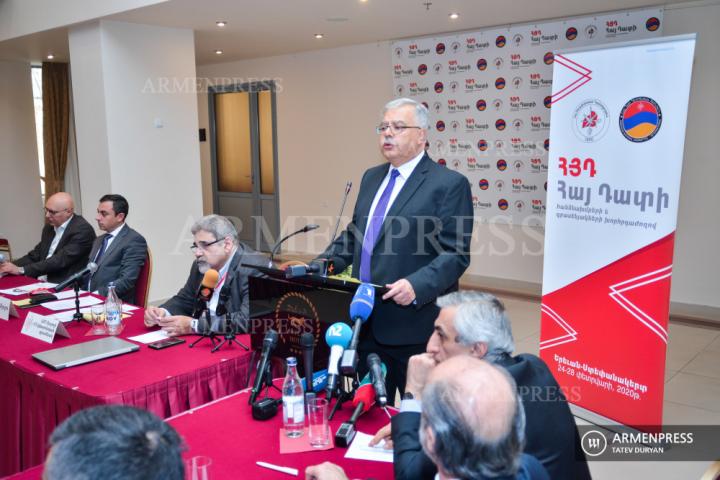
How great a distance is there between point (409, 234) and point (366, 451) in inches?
41.4

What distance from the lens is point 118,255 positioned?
3863mm

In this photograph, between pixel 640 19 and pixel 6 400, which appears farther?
pixel 640 19

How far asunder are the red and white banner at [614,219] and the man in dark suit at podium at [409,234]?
1117mm

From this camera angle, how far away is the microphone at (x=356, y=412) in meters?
1.73

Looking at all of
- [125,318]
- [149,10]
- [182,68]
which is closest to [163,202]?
[182,68]

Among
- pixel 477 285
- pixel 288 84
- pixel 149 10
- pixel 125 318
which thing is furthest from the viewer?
pixel 288 84

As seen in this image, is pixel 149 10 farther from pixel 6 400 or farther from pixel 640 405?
pixel 640 405

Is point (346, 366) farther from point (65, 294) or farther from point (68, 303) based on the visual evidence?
point (65, 294)

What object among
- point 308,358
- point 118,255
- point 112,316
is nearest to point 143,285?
point 118,255

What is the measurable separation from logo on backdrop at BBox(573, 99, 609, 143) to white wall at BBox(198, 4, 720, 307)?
2.68 meters

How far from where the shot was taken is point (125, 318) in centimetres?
312

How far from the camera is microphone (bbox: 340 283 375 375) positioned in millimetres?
1646

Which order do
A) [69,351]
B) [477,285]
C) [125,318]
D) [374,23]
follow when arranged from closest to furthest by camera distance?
[69,351]
[125,318]
[374,23]
[477,285]

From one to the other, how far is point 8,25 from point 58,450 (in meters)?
7.66
